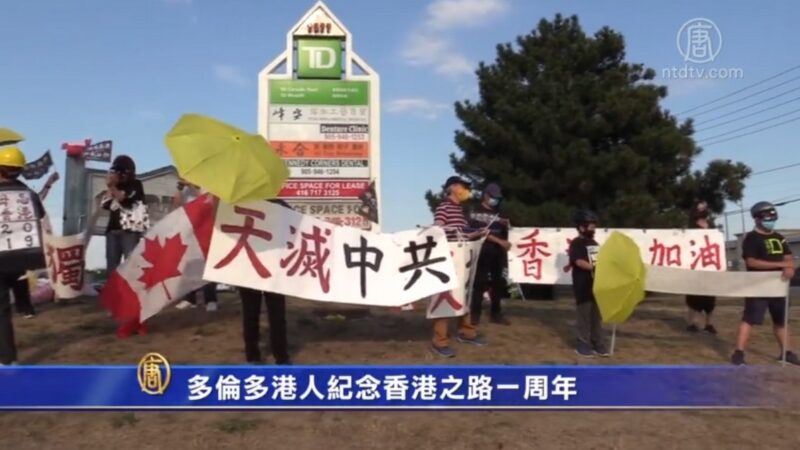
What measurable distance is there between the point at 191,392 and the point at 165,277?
2520mm

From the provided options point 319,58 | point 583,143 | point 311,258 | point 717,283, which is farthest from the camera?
point 583,143

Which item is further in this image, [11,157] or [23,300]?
[23,300]

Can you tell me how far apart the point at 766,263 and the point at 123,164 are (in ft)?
22.0

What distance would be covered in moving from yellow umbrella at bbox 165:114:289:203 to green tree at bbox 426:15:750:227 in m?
13.8

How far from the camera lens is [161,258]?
24.0 ft

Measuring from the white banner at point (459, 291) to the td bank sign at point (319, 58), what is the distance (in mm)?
4022

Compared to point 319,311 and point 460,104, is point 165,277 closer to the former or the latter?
point 319,311

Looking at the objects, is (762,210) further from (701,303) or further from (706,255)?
(706,255)

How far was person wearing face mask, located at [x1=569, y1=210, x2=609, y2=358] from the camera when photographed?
7.37 m

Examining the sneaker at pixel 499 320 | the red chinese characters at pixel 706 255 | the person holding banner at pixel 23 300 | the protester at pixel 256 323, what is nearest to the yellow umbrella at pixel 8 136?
the person holding banner at pixel 23 300

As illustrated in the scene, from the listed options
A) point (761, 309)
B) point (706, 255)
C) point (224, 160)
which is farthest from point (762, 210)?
point (224, 160)

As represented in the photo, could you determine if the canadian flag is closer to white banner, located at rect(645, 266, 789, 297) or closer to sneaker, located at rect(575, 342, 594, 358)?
sneaker, located at rect(575, 342, 594, 358)

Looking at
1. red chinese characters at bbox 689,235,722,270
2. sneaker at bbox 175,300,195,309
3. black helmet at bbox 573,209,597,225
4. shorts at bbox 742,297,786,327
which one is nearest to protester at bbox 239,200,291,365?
sneaker at bbox 175,300,195,309

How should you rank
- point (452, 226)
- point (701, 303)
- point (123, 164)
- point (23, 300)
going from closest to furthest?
point (452, 226) < point (123, 164) < point (23, 300) < point (701, 303)
